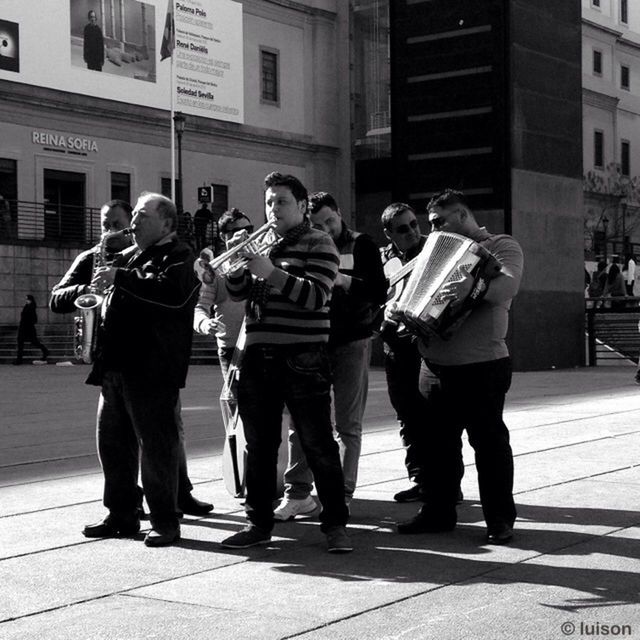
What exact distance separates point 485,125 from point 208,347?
9.70 m

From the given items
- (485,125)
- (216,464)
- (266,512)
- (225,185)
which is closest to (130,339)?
(266,512)

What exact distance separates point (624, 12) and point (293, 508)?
206 ft

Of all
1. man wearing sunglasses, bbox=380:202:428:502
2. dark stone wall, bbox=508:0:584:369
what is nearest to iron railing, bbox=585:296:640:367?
dark stone wall, bbox=508:0:584:369

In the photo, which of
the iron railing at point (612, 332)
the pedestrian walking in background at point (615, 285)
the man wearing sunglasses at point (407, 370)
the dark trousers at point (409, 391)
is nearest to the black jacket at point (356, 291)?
the man wearing sunglasses at point (407, 370)

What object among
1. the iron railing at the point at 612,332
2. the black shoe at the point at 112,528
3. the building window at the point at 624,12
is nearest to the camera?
the black shoe at the point at 112,528

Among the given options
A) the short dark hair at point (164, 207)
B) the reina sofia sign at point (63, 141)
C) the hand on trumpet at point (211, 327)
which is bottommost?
the hand on trumpet at point (211, 327)

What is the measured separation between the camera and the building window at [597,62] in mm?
62138

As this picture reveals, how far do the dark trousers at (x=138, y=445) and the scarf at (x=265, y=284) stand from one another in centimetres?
66

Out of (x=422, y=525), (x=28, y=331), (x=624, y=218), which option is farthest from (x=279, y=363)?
(x=624, y=218)

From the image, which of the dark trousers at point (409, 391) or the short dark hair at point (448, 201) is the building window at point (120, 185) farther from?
the short dark hair at point (448, 201)

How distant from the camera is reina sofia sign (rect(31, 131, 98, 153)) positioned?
128 feet

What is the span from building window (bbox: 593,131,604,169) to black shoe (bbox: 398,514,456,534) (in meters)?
56.9

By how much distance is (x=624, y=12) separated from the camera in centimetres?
6569

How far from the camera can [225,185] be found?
4556 centimetres
